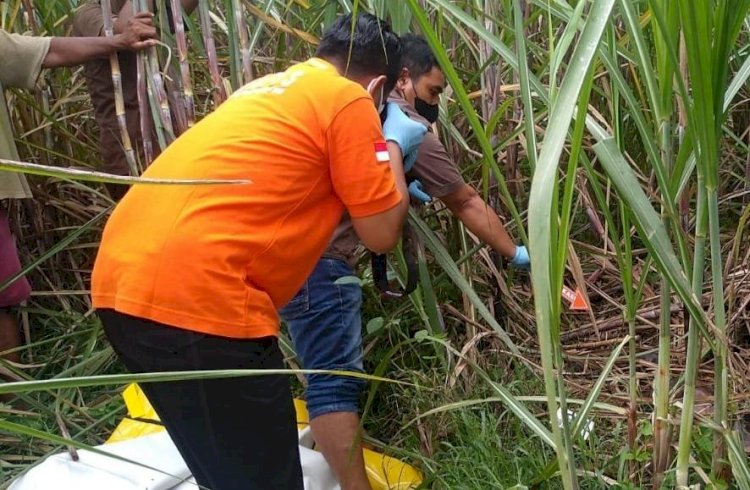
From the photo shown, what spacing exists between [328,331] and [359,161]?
51 centimetres

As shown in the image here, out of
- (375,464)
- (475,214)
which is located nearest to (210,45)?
(475,214)

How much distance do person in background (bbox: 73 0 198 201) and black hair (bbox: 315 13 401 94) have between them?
3.25 ft

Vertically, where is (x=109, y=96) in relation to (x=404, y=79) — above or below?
below

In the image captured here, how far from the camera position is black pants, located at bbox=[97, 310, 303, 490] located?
1332mm

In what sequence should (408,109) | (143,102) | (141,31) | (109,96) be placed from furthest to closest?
1. (109,96)
2. (408,109)
3. (143,102)
4. (141,31)

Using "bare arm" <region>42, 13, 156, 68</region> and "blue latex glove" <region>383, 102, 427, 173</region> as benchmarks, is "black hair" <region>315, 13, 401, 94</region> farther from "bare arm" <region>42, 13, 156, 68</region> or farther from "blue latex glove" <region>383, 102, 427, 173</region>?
"bare arm" <region>42, 13, 156, 68</region>

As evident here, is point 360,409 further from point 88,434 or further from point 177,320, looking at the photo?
point 177,320

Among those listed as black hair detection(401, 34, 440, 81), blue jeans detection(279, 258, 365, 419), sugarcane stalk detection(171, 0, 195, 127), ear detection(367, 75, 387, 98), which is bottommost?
blue jeans detection(279, 258, 365, 419)

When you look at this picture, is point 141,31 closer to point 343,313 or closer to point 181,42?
point 181,42

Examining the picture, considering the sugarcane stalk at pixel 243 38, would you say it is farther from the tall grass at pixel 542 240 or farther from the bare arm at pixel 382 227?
the bare arm at pixel 382 227

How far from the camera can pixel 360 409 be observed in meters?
2.11

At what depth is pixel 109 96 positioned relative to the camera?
2.44 m

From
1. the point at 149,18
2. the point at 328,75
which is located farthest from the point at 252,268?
the point at 149,18

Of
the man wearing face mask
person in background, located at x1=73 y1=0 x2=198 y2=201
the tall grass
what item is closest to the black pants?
the tall grass
